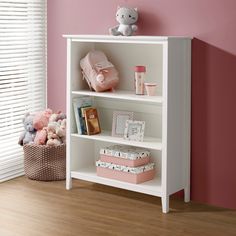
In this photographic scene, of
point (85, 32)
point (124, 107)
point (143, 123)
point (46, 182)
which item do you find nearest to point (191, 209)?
point (143, 123)

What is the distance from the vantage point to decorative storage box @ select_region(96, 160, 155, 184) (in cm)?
342

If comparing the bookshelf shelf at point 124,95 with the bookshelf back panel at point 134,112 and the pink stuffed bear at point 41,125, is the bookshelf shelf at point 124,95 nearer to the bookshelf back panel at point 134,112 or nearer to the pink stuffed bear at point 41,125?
the bookshelf back panel at point 134,112

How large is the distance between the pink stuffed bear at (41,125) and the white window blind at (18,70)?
7.4 inches

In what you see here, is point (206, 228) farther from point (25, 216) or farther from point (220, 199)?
point (25, 216)

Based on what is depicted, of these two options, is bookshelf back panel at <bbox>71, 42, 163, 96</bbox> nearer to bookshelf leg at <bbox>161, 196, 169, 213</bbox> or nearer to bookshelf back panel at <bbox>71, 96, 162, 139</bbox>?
bookshelf back panel at <bbox>71, 96, 162, 139</bbox>

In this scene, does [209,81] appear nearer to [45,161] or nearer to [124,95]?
[124,95]

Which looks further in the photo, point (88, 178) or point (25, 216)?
point (88, 178)

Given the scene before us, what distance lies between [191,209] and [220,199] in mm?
196

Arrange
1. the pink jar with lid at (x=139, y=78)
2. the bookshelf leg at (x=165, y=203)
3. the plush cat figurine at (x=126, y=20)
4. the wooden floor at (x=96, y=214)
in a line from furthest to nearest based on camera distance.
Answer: the plush cat figurine at (x=126, y=20) → the pink jar with lid at (x=139, y=78) → the bookshelf leg at (x=165, y=203) → the wooden floor at (x=96, y=214)

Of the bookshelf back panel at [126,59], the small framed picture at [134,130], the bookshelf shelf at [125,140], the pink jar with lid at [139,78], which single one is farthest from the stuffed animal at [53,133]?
the pink jar with lid at [139,78]

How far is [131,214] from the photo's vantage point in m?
3.23

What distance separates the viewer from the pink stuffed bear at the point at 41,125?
12.7 ft

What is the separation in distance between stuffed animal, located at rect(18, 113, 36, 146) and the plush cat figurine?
0.93 meters

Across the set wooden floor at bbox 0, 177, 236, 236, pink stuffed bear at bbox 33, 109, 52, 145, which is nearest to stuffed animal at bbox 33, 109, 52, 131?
pink stuffed bear at bbox 33, 109, 52, 145
